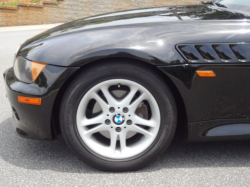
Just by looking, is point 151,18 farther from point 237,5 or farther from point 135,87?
point 237,5

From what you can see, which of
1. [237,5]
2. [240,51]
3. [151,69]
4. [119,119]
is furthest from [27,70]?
[237,5]

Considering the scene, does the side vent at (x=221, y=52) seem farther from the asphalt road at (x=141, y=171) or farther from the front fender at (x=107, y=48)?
the asphalt road at (x=141, y=171)

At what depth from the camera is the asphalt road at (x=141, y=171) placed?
2592 mm

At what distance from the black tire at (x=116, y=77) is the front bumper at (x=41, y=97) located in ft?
0.29

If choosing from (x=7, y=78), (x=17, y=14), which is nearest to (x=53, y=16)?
(x=17, y=14)

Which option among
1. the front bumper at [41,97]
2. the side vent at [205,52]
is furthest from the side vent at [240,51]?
the front bumper at [41,97]

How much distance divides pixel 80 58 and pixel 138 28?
0.48m

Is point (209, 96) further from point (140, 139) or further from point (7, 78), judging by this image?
point (7, 78)

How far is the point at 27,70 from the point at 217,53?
4.42ft

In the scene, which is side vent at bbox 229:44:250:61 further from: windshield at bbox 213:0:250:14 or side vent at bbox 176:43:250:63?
windshield at bbox 213:0:250:14

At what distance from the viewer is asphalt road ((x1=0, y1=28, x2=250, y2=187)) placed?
8.50 feet

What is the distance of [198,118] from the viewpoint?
2637 mm

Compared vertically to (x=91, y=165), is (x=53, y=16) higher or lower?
lower

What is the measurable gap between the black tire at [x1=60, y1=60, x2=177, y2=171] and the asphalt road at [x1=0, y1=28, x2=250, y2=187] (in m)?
0.09
